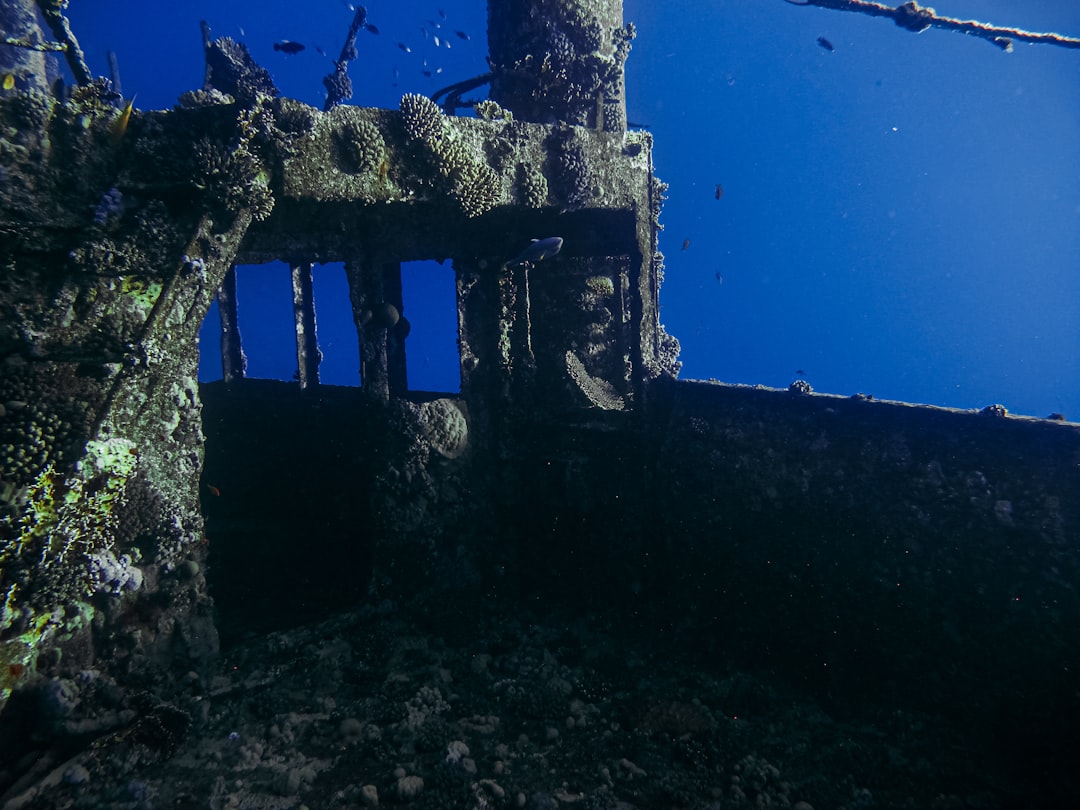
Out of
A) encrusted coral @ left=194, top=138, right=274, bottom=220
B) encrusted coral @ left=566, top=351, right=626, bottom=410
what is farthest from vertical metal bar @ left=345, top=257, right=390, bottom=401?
encrusted coral @ left=566, top=351, right=626, bottom=410

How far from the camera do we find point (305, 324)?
30.1ft

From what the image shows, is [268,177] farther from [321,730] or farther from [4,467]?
[321,730]

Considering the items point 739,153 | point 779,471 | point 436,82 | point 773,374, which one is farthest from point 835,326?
point 779,471

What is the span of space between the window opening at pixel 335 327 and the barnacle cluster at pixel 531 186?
112797mm

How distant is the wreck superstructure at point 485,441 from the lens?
3.91m

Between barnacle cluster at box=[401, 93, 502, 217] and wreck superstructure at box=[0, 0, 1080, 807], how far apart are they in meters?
0.03

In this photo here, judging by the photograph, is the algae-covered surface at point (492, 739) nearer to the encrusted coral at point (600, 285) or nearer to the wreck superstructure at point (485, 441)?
the wreck superstructure at point (485, 441)

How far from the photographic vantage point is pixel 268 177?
475 centimetres

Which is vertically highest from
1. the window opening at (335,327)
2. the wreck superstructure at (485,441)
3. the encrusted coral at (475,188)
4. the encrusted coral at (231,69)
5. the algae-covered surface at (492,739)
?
the window opening at (335,327)

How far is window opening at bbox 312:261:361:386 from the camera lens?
4734 inches

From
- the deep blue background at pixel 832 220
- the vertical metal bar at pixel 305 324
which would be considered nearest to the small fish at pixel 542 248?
the vertical metal bar at pixel 305 324

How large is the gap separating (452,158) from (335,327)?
139954 mm

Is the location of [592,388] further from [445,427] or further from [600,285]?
[445,427]

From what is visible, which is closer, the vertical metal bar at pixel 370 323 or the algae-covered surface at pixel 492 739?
the algae-covered surface at pixel 492 739
